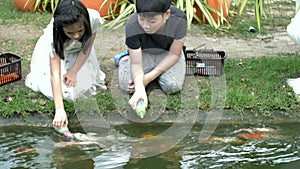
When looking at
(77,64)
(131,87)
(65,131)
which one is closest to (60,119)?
(65,131)

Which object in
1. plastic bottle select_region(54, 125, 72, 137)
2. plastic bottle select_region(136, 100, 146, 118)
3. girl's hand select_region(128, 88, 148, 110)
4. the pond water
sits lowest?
the pond water

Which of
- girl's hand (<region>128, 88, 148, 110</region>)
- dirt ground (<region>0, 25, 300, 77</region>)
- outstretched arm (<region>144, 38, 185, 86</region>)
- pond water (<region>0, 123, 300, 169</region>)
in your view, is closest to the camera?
pond water (<region>0, 123, 300, 169</region>)

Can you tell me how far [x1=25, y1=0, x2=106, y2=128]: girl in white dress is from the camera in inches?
148

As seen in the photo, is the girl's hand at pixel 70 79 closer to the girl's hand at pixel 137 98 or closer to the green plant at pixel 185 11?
the girl's hand at pixel 137 98

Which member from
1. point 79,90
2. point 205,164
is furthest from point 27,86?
point 205,164

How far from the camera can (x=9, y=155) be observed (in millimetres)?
3568

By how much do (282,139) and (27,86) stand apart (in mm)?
1980

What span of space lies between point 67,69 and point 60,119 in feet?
2.35

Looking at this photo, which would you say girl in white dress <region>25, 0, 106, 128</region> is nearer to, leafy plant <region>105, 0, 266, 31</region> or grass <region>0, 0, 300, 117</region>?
grass <region>0, 0, 300, 117</region>

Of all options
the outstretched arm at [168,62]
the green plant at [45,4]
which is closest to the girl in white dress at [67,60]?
the outstretched arm at [168,62]

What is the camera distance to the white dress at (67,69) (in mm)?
4180

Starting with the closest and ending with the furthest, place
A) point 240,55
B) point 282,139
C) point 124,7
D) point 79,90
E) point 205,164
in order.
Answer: point 205,164 < point 282,139 < point 79,90 < point 240,55 < point 124,7

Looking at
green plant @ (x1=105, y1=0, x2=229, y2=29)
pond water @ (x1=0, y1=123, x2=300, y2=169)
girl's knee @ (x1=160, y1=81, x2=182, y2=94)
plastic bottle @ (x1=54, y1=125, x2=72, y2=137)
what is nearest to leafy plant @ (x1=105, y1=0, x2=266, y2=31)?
green plant @ (x1=105, y1=0, x2=229, y2=29)

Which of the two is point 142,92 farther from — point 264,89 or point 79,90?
point 264,89
